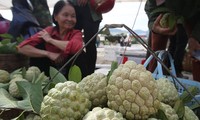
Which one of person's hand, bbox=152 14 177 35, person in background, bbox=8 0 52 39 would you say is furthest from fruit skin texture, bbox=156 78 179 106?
person in background, bbox=8 0 52 39

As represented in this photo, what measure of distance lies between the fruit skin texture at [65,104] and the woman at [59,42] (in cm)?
133

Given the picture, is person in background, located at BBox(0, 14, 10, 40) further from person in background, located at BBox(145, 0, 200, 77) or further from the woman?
person in background, located at BBox(145, 0, 200, 77)

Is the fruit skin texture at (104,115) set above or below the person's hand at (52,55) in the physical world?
above

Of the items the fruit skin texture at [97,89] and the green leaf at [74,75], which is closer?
the fruit skin texture at [97,89]

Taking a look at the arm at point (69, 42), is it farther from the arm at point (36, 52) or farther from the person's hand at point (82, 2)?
the person's hand at point (82, 2)

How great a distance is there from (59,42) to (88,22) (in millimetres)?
382

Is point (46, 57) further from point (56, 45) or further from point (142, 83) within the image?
point (142, 83)

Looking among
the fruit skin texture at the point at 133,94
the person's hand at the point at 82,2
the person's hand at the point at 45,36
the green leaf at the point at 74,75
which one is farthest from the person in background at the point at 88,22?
the fruit skin texture at the point at 133,94

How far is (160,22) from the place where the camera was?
179 cm

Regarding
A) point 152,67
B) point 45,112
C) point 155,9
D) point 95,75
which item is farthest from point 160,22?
point 45,112

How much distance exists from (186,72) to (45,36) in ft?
7.11

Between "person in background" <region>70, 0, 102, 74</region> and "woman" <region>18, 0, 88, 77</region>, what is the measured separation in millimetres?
174

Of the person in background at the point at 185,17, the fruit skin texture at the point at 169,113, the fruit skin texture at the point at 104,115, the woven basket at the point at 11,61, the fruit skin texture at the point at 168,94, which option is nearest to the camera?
the fruit skin texture at the point at 104,115

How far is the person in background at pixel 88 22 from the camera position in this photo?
2275 mm
